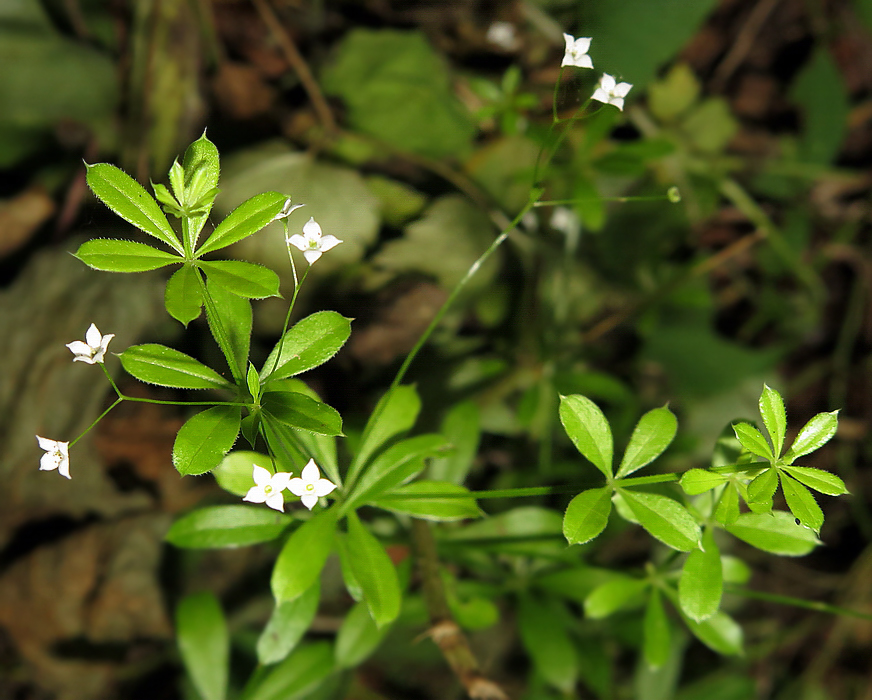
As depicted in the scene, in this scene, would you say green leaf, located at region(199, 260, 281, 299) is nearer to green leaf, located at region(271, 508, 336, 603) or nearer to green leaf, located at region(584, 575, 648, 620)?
green leaf, located at region(271, 508, 336, 603)

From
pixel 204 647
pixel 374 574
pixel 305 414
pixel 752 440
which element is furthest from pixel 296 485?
pixel 204 647

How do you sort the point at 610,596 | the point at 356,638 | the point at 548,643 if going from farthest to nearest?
1. the point at 548,643
2. the point at 356,638
3. the point at 610,596

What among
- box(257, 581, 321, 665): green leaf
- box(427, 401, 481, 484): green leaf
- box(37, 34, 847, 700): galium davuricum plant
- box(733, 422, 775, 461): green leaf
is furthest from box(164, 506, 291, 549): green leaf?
box(733, 422, 775, 461): green leaf

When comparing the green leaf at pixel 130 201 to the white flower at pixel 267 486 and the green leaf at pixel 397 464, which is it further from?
the green leaf at pixel 397 464

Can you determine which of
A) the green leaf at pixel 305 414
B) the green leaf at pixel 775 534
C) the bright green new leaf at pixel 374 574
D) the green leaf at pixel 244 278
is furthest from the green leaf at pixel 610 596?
the green leaf at pixel 244 278

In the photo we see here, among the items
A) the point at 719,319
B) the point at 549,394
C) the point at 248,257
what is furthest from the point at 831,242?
the point at 248,257

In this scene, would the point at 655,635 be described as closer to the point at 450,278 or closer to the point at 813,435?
the point at 813,435

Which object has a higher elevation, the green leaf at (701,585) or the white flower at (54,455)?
the white flower at (54,455)
